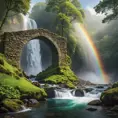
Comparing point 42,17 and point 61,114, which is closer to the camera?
point 61,114

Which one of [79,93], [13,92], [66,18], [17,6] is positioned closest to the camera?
[13,92]

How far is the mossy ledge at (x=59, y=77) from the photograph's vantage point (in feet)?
108

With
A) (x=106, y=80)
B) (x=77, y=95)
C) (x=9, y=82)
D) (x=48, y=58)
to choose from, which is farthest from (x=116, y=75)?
(x=9, y=82)

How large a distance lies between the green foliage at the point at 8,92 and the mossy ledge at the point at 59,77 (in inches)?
475

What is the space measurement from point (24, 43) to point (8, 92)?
15279 millimetres

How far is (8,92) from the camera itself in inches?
744

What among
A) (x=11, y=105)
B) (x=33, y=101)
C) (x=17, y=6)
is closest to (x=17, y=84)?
(x=33, y=101)

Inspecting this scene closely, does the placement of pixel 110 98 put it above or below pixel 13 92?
below

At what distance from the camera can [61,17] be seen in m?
43.9

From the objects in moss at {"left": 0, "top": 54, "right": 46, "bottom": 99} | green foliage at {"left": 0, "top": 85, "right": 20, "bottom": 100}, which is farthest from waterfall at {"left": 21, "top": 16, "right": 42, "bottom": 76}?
green foliage at {"left": 0, "top": 85, "right": 20, "bottom": 100}

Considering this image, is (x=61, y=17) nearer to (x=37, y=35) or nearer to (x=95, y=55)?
(x=37, y=35)

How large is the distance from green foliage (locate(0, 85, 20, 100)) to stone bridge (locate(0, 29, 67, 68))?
1203cm

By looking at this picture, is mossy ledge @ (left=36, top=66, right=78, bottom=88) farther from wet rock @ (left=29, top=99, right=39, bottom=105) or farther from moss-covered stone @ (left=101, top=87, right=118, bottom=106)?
moss-covered stone @ (left=101, top=87, right=118, bottom=106)

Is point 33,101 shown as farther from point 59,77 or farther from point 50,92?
point 59,77
